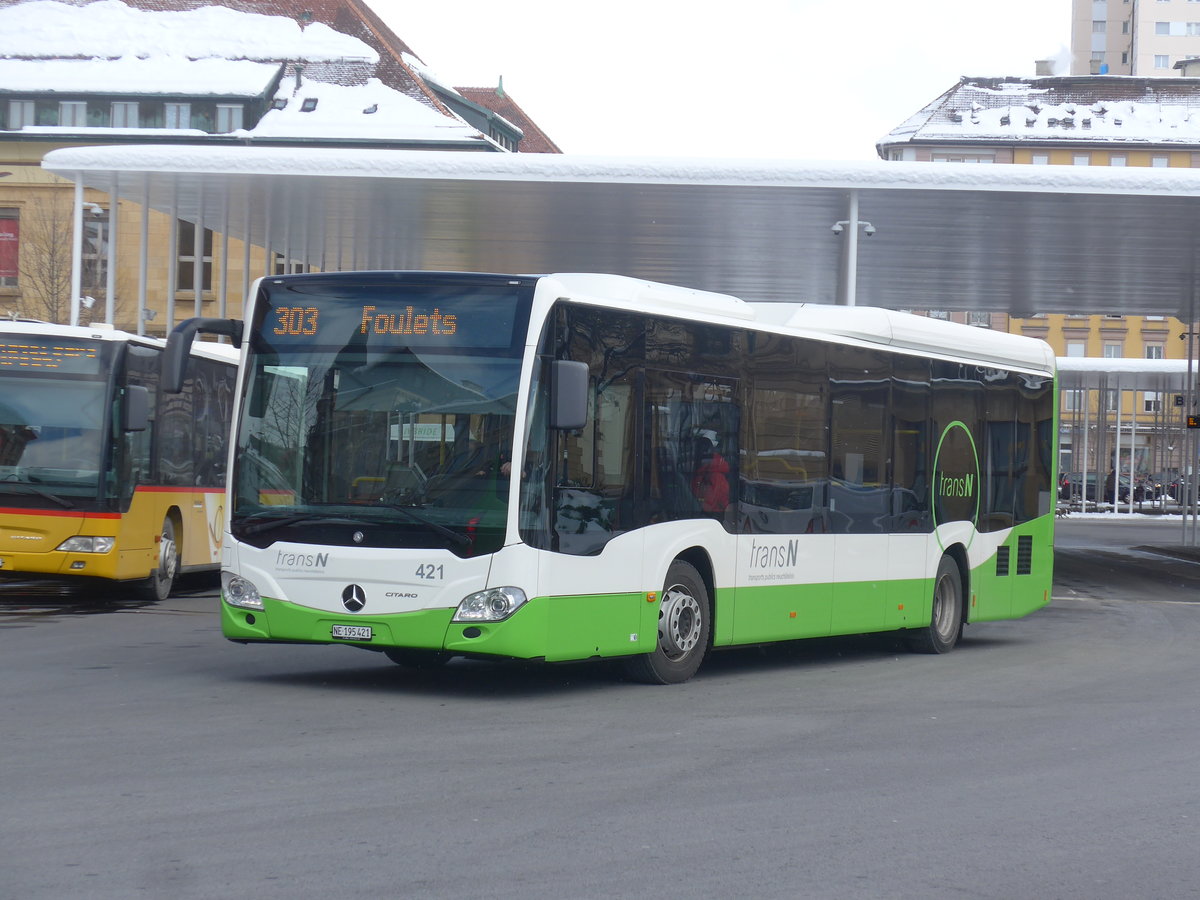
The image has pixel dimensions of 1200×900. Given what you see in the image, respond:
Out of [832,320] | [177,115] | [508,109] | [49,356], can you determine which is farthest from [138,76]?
[832,320]

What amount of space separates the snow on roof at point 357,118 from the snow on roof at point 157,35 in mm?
2172

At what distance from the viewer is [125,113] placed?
5622 cm

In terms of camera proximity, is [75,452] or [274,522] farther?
[75,452]

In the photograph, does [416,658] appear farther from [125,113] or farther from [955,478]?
[125,113]

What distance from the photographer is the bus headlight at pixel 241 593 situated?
11008 millimetres

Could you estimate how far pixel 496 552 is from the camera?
10430 mm

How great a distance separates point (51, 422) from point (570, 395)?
29.5 feet

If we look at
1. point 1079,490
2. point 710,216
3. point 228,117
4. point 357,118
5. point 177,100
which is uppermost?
point 177,100

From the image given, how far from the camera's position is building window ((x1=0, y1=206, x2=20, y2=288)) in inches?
2251

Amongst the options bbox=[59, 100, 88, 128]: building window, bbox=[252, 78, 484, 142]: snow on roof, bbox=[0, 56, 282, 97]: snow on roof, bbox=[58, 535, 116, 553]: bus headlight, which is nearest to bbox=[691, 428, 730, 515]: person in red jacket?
bbox=[58, 535, 116, 553]: bus headlight

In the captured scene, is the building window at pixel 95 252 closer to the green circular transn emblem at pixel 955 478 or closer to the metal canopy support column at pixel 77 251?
the metal canopy support column at pixel 77 251

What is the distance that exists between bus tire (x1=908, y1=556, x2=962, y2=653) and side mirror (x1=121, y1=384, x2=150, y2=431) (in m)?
7.97

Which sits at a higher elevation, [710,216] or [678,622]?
[710,216]

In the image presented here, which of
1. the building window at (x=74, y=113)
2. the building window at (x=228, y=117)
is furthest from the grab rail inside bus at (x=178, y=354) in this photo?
the building window at (x=74, y=113)
